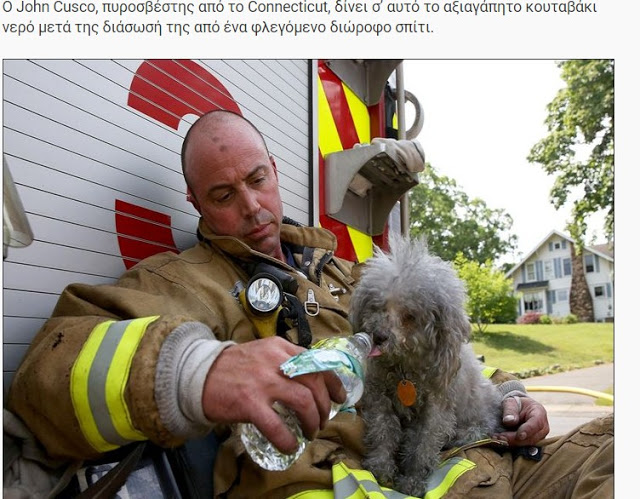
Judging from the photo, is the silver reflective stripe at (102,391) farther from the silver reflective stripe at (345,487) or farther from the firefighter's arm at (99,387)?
the silver reflective stripe at (345,487)

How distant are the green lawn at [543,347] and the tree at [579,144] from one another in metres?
4.70

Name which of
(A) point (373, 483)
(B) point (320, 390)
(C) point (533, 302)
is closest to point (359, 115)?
(A) point (373, 483)

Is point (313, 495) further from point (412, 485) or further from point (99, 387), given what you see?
point (99, 387)

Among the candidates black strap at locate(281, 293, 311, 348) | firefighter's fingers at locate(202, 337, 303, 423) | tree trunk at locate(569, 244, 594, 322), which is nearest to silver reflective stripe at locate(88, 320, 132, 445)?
firefighter's fingers at locate(202, 337, 303, 423)

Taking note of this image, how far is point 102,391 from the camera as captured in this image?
1.23 m

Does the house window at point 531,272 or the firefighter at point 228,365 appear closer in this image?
the firefighter at point 228,365

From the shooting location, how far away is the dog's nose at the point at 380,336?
2.01 meters

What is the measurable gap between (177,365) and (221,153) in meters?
1.24

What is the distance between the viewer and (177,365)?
4.04 feet

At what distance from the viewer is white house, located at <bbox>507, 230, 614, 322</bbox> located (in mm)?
38219

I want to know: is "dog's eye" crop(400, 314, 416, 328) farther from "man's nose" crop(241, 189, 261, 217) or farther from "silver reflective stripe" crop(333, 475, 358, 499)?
"man's nose" crop(241, 189, 261, 217)

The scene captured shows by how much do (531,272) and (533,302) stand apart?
2.62 m

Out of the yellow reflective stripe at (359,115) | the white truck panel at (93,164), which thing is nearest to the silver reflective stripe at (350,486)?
the white truck panel at (93,164)
